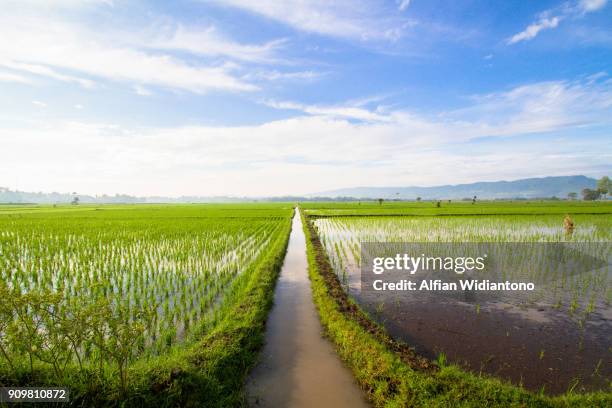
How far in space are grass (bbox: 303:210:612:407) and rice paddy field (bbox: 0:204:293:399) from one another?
5.66ft

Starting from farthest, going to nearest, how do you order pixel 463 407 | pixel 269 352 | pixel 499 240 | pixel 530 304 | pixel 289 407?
pixel 499 240
pixel 530 304
pixel 269 352
pixel 289 407
pixel 463 407

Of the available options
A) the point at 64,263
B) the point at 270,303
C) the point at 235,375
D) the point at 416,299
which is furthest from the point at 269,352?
the point at 64,263

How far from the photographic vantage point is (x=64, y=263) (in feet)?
28.9

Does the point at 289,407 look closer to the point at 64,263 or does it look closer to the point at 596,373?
the point at 596,373

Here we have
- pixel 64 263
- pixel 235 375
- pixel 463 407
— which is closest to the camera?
pixel 463 407

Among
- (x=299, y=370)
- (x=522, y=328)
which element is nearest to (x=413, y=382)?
(x=299, y=370)

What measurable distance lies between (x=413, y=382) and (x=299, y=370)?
1.46 m

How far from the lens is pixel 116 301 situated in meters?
5.80

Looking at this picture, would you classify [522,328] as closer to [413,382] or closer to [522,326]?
[522,326]

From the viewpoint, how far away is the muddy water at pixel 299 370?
3.33 metres

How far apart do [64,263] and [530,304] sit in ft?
41.1

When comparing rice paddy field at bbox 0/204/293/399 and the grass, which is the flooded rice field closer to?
the grass

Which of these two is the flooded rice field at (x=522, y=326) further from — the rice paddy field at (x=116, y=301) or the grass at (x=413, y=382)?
the rice paddy field at (x=116, y=301)

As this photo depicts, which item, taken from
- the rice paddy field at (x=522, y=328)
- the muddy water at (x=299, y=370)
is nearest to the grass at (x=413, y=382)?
the muddy water at (x=299, y=370)
